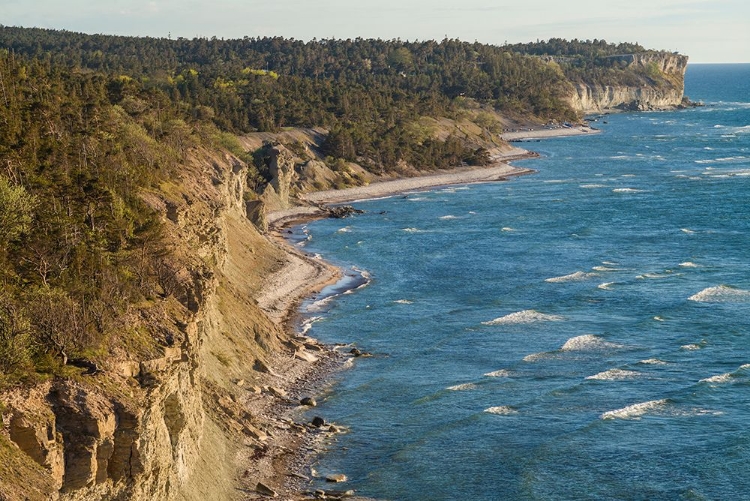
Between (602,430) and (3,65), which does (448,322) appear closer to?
(602,430)

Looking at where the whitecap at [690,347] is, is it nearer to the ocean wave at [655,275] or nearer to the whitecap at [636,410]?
the whitecap at [636,410]

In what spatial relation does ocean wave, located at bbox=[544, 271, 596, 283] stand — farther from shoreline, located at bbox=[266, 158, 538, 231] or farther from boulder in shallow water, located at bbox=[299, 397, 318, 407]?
shoreline, located at bbox=[266, 158, 538, 231]

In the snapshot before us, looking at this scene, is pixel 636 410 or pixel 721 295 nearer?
pixel 636 410

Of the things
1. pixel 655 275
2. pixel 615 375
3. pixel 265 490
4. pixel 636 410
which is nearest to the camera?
pixel 265 490

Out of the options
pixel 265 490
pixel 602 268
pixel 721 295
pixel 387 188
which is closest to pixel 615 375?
pixel 721 295

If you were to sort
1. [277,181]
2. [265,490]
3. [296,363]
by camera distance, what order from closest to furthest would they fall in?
1. [265,490]
2. [296,363]
3. [277,181]

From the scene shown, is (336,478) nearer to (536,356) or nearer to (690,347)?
(536,356)
